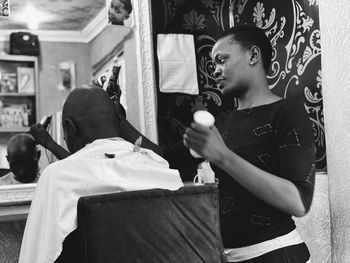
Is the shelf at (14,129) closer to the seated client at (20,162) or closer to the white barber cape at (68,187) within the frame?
the seated client at (20,162)

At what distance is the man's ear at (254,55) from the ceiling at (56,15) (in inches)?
37.7

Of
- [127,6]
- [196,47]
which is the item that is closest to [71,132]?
[127,6]

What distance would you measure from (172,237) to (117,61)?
4.46 ft

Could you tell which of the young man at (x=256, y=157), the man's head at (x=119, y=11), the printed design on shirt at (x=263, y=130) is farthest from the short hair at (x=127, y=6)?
the printed design on shirt at (x=263, y=130)

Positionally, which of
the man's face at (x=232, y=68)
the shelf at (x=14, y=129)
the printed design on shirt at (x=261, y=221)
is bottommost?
the printed design on shirt at (x=261, y=221)

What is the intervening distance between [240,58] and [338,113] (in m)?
0.51

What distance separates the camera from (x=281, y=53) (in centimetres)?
241

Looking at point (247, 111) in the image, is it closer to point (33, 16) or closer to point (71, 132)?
Answer: point (71, 132)

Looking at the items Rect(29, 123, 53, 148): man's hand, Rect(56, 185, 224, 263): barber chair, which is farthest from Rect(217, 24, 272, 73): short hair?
Rect(29, 123, 53, 148): man's hand

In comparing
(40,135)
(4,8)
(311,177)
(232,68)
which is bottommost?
(311,177)

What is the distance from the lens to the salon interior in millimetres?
1912

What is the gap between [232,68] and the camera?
1.68 metres

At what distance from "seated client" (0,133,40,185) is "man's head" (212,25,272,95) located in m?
0.96

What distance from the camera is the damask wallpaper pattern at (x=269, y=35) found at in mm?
2223
